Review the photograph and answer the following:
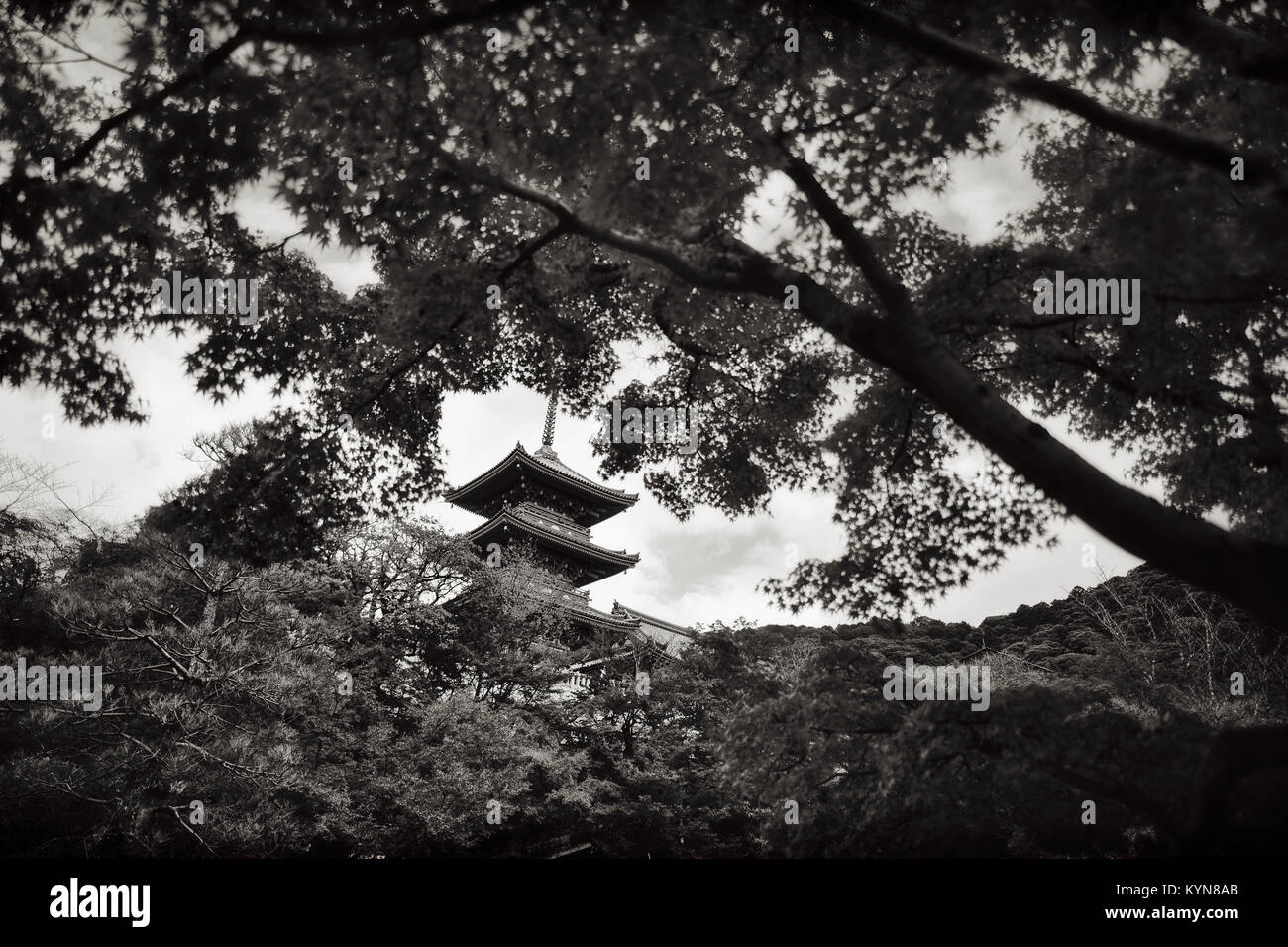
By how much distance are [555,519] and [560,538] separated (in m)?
1.14

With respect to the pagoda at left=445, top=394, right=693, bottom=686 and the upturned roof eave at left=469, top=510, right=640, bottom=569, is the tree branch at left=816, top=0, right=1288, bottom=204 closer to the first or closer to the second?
the pagoda at left=445, top=394, right=693, bottom=686

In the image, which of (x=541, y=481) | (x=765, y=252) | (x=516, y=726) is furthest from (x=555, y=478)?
(x=765, y=252)

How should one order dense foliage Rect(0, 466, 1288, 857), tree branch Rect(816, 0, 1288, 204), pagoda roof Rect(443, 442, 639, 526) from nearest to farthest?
tree branch Rect(816, 0, 1288, 204), dense foliage Rect(0, 466, 1288, 857), pagoda roof Rect(443, 442, 639, 526)

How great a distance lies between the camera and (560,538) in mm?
24125

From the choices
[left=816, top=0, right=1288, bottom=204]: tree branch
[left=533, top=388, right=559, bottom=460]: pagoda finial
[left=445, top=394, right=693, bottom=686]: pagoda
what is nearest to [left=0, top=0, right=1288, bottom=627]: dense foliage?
[left=816, top=0, right=1288, bottom=204]: tree branch

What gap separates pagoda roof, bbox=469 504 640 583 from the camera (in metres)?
23.2

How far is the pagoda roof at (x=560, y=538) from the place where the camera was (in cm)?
2322

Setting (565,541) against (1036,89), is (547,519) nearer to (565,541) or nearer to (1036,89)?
(565,541)

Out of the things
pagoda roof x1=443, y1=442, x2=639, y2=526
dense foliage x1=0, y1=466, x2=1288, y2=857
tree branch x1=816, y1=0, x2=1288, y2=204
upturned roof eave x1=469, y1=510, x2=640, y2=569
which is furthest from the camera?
pagoda roof x1=443, y1=442, x2=639, y2=526

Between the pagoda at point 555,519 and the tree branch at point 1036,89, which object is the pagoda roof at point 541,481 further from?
the tree branch at point 1036,89

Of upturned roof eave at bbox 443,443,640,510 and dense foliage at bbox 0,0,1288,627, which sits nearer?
dense foliage at bbox 0,0,1288,627

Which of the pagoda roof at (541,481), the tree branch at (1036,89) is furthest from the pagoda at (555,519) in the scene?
the tree branch at (1036,89)

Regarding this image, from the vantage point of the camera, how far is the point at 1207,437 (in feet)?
19.4
